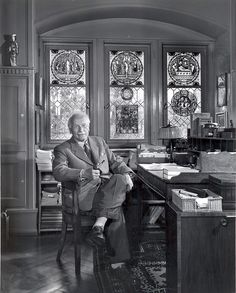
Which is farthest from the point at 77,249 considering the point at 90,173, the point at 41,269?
the point at 90,173

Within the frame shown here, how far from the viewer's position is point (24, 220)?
15.9 feet

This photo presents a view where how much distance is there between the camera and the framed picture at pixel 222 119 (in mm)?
5003

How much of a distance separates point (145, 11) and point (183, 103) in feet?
4.44

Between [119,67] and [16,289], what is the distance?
3.52m

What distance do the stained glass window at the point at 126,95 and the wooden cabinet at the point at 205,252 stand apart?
10.1 ft

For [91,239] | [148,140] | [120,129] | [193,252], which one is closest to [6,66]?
[120,129]

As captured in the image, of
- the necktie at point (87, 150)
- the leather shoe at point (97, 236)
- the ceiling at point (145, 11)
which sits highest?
the ceiling at point (145, 11)

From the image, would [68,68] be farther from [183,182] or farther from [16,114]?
[183,182]

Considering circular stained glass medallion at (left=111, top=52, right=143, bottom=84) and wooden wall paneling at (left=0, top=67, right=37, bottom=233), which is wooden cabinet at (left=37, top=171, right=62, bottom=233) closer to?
wooden wall paneling at (left=0, top=67, right=37, bottom=233)

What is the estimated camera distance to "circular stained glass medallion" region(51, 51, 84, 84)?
5.41m

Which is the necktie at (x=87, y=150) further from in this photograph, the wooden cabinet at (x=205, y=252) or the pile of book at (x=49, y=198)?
the wooden cabinet at (x=205, y=252)

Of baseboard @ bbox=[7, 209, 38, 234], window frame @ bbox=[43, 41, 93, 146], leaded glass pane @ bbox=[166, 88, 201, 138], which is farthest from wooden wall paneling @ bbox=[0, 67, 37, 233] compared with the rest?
leaded glass pane @ bbox=[166, 88, 201, 138]

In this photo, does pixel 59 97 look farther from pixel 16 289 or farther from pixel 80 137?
pixel 16 289

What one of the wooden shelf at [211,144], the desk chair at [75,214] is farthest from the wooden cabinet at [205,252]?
the wooden shelf at [211,144]
